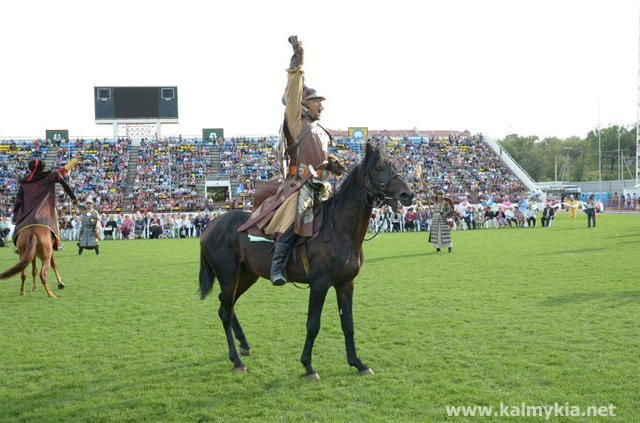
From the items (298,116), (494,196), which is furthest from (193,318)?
(494,196)

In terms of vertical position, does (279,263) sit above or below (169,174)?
below

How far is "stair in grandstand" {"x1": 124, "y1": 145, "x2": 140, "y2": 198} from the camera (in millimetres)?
44625

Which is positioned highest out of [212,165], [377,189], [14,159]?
[14,159]

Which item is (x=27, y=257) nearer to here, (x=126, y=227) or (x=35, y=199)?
(x=35, y=199)

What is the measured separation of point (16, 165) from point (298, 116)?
45.4 metres

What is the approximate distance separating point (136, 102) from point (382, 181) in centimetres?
4862

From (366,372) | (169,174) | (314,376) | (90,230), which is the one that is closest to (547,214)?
(90,230)

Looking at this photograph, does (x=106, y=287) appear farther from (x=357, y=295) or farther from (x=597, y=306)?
(x=597, y=306)

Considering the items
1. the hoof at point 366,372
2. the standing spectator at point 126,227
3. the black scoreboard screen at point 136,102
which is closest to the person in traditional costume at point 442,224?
the hoof at point 366,372

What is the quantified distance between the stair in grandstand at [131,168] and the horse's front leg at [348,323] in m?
40.1

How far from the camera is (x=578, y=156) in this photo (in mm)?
110938

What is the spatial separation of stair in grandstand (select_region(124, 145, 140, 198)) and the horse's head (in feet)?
133

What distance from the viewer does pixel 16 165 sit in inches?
1754

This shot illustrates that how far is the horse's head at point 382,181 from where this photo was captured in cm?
595
